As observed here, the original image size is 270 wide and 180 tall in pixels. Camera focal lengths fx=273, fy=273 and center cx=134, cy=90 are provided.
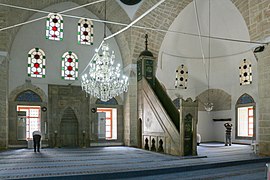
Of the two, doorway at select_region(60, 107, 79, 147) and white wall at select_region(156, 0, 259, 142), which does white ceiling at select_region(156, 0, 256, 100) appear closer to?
white wall at select_region(156, 0, 259, 142)

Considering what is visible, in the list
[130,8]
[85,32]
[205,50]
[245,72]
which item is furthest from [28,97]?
[245,72]

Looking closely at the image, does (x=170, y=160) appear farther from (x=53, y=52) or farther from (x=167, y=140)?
(x=53, y=52)

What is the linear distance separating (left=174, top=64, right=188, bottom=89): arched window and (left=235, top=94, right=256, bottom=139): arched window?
2674mm

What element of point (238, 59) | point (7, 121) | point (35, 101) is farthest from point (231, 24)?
point (7, 121)

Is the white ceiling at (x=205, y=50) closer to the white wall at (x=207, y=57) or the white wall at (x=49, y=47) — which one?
Answer: the white wall at (x=207, y=57)

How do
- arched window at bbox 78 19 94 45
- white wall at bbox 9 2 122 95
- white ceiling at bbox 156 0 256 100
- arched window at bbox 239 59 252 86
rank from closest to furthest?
1. white wall at bbox 9 2 122 95
2. arched window at bbox 78 19 94 45
3. white ceiling at bbox 156 0 256 100
4. arched window at bbox 239 59 252 86

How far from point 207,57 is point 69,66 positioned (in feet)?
22.5

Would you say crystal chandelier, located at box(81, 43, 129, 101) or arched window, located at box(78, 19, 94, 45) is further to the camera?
Result: arched window, located at box(78, 19, 94, 45)

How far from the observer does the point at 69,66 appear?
414 inches

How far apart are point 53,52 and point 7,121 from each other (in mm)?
2996

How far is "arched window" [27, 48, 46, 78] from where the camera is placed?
10.0 m

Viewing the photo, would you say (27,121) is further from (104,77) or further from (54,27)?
(104,77)

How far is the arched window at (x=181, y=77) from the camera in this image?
13475 mm

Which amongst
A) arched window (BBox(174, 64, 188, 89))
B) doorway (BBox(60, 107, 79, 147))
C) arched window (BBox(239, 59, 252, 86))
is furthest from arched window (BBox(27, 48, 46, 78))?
arched window (BBox(239, 59, 252, 86))
